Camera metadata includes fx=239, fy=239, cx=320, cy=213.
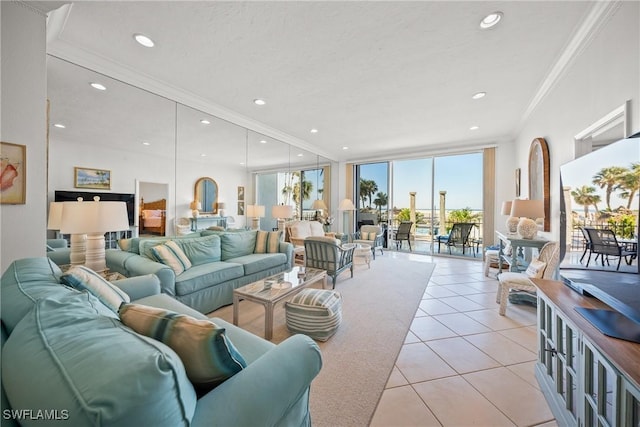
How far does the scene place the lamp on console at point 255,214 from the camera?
4338mm

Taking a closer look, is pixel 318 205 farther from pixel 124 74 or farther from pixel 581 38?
pixel 581 38

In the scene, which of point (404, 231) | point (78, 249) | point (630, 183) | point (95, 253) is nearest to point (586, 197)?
point (630, 183)

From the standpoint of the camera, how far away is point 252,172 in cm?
441

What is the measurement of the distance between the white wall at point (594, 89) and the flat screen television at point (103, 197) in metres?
4.41

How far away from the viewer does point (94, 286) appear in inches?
53.4

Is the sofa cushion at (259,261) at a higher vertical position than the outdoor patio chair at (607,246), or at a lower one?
lower

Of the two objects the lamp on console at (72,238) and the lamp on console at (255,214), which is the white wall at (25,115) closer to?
the lamp on console at (72,238)

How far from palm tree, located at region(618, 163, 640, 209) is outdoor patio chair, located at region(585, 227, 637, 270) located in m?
0.22

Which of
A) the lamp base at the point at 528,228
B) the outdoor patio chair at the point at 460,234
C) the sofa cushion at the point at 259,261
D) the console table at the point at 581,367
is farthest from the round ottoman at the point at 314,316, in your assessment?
the outdoor patio chair at the point at 460,234

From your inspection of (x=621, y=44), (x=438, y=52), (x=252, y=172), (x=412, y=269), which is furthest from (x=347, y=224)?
(x=621, y=44)

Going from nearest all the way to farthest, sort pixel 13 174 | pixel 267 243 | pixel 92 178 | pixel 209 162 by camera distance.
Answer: pixel 13 174 → pixel 92 178 → pixel 209 162 → pixel 267 243

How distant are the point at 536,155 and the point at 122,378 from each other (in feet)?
15.5

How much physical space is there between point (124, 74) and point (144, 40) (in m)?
0.70

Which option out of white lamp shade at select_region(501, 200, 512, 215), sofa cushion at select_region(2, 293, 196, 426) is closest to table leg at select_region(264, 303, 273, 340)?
sofa cushion at select_region(2, 293, 196, 426)
